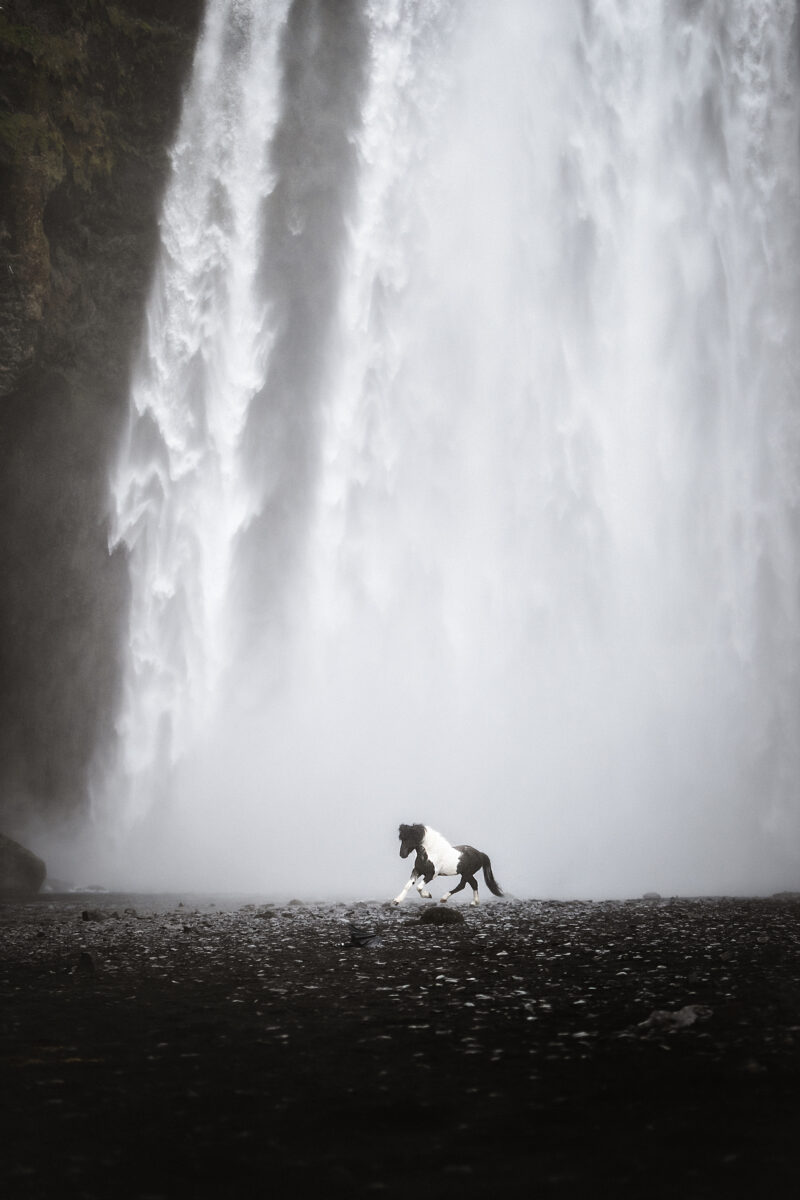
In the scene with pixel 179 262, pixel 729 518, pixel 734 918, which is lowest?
pixel 734 918

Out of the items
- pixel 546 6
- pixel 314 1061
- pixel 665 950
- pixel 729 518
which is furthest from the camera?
pixel 546 6

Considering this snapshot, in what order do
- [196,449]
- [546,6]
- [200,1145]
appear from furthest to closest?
[546,6], [196,449], [200,1145]

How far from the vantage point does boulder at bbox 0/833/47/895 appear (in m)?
19.5

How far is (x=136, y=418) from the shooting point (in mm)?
29656

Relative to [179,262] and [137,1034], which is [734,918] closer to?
[137,1034]

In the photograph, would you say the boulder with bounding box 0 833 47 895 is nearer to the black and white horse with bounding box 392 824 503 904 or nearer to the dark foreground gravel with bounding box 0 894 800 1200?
the black and white horse with bounding box 392 824 503 904

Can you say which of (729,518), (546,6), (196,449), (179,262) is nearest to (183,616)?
(196,449)

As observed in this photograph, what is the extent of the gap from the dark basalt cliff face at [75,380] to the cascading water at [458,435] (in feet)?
4.05

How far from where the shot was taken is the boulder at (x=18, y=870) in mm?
19500

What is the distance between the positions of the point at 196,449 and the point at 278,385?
4.25 meters

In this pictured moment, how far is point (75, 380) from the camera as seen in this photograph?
2892cm

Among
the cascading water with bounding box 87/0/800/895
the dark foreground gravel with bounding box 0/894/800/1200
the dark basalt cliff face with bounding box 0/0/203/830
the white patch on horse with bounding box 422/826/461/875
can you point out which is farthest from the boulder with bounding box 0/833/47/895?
the dark foreground gravel with bounding box 0/894/800/1200

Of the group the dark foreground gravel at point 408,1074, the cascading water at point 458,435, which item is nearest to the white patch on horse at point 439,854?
the dark foreground gravel at point 408,1074

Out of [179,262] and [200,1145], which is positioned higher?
[179,262]
